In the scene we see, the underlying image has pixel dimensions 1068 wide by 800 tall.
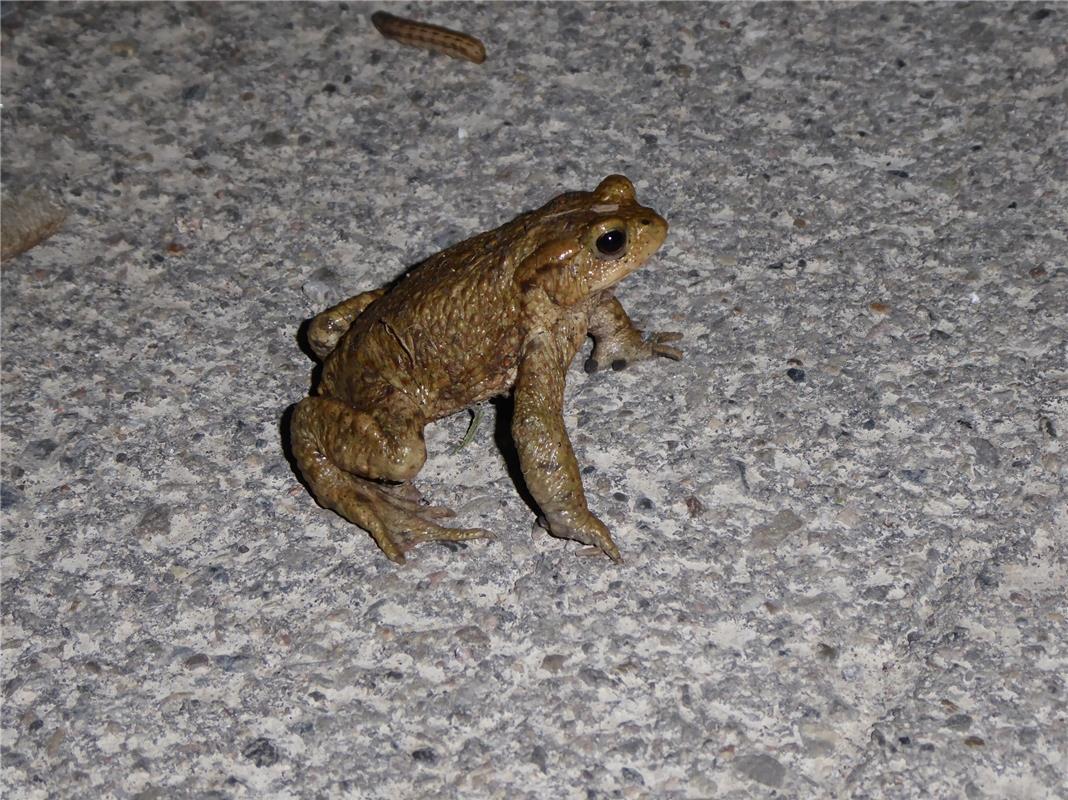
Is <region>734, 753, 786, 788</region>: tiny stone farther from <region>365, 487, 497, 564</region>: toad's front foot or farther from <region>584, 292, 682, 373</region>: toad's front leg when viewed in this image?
<region>584, 292, 682, 373</region>: toad's front leg

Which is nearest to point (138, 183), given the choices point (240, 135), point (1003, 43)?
point (240, 135)

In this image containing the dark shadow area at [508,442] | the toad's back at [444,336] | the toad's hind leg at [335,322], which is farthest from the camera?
the toad's hind leg at [335,322]

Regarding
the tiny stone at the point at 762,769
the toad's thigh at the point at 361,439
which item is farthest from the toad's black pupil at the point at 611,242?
the tiny stone at the point at 762,769

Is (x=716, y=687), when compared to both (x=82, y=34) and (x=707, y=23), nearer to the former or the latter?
(x=707, y=23)

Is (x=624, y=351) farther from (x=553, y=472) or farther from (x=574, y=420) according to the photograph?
(x=553, y=472)

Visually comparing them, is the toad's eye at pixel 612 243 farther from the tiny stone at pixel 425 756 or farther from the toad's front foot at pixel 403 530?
the tiny stone at pixel 425 756

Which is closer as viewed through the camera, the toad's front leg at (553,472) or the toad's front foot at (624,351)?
the toad's front leg at (553,472)
